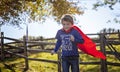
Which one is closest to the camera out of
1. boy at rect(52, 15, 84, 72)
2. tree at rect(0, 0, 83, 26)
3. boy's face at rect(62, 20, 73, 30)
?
boy's face at rect(62, 20, 73, 30)

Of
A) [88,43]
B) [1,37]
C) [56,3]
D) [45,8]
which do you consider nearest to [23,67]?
[1,37]

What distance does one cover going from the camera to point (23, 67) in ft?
51.2

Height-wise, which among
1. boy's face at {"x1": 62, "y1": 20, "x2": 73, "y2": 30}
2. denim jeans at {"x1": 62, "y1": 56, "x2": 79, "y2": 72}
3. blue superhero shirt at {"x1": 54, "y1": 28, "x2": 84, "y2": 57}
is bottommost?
denim jeans at {"x1": 62, "y1": 56, "x2": 79, "y2": 72}

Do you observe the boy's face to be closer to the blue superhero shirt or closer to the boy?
the boy

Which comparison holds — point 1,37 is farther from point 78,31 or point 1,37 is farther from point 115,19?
point 115,19

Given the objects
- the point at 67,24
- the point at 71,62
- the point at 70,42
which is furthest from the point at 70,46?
the point at 67,24

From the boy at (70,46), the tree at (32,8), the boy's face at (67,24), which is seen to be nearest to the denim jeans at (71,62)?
the boy at (70,46)

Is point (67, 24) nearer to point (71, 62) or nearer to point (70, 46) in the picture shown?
point (70, 46)

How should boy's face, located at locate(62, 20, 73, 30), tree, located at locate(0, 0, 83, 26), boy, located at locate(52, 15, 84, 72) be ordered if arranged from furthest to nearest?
tree, located at locate(0, 0, 83, 26), boy, located at locate(52, 15, 84, 72), boy's face, located at locate(62, 20, 73, 30)

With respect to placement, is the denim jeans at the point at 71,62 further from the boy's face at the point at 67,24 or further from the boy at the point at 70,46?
the boy's face at the point at 67,24

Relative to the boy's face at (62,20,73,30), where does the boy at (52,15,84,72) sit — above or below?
below

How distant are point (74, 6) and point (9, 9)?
11.3 metres

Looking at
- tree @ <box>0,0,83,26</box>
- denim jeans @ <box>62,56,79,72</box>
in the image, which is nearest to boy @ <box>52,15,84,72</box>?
denim jeans @ <box>62,56,79,72</box>

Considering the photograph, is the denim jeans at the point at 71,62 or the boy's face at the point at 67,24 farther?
the denim jeans at the point at 71,62
